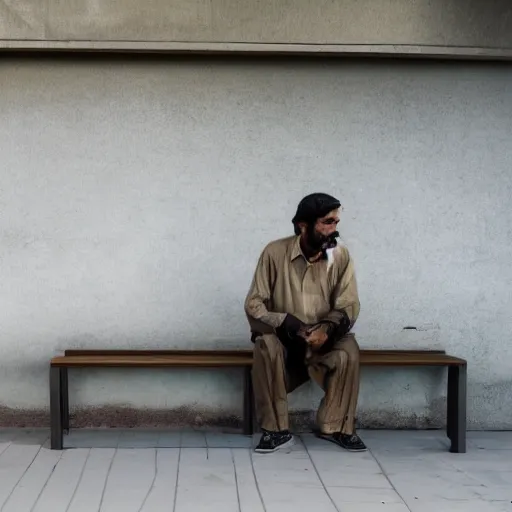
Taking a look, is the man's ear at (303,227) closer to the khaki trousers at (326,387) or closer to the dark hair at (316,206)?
the dark hair at (316,206)

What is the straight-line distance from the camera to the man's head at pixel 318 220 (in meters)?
5.52

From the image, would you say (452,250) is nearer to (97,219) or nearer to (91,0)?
(97,219)

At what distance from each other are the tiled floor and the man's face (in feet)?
4.21

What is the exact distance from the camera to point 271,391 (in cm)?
553

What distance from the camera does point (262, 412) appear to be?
5566 millimetres

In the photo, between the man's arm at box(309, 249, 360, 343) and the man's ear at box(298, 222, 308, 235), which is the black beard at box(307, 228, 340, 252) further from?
the man's arm at box(309, 249, 360, 343)

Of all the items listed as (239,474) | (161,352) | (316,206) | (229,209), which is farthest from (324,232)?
(239,474)

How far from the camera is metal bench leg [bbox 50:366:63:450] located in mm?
5559

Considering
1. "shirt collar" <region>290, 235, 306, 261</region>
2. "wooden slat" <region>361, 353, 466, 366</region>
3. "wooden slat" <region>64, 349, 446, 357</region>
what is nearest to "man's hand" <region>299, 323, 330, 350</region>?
"wooden slat" <region>361, 353, 466, 366</region>

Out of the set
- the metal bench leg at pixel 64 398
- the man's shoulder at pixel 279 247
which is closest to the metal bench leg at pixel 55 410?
the metal bench leg at pixel 64 398

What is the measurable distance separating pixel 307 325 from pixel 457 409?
3.61ft

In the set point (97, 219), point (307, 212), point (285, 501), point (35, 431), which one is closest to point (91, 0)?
point (97, 219)

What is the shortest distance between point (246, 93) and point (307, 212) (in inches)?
46.0

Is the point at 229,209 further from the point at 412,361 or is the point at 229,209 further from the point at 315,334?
the point at 412,361
